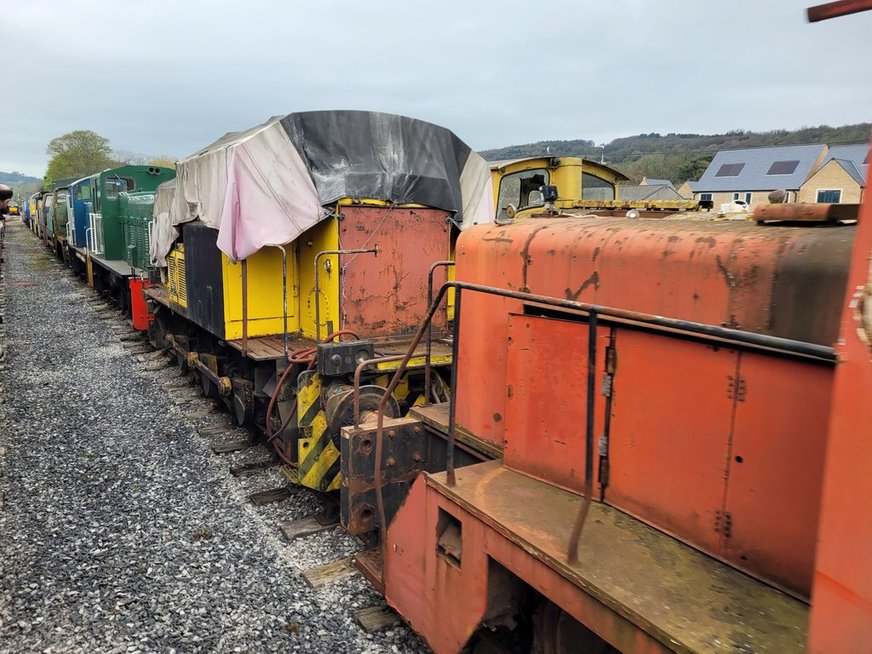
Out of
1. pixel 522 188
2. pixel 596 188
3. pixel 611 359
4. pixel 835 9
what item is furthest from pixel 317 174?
Result: pixel 596 188

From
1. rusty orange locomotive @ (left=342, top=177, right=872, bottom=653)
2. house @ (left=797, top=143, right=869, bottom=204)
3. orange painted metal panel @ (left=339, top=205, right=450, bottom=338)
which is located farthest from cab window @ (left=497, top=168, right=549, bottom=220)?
house @ (left=797, top=143, right=869, bottom=204)

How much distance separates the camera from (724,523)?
2.10m

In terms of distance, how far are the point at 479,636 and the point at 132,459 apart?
4345 mm

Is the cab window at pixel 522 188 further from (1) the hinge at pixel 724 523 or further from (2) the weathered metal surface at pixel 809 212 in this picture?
(1) the hinge at pixel 724 523

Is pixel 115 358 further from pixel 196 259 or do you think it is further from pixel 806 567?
pixel 806 567

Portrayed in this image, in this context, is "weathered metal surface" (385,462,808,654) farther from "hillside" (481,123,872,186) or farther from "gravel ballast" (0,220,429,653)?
"hillside" (481,123,872,186)

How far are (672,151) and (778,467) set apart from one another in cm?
8453

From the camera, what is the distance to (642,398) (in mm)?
2375

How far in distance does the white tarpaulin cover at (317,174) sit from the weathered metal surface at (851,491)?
4618 millimetres

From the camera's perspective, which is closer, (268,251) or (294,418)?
(294,418)

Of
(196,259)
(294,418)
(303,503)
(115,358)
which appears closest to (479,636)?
(303,503)

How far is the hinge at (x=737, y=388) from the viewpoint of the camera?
202 centimetres

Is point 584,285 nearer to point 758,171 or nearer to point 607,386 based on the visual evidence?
point 607,386

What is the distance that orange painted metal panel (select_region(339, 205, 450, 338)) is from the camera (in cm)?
567
